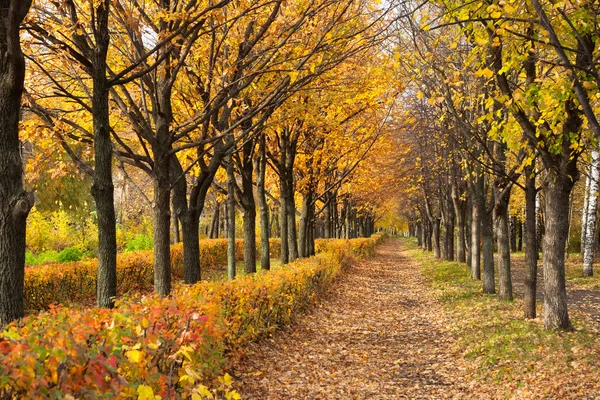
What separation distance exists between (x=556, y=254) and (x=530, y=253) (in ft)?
4.86

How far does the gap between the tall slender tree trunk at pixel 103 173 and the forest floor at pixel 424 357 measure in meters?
2.07

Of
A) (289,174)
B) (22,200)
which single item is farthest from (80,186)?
(22,200)

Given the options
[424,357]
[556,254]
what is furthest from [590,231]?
[424,357]

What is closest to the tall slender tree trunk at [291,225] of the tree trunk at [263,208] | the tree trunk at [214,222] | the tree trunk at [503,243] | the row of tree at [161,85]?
the tree trunk at [263,208]

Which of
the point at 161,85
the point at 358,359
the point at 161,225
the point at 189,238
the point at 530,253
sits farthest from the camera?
the point at 189,238

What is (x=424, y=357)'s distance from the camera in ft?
26.4

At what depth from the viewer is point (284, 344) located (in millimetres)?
8227

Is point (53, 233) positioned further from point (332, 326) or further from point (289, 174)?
point (332, 326)

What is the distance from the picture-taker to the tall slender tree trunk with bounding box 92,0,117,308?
6.14m

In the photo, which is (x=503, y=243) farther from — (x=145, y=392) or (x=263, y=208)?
(x=145, y=392)

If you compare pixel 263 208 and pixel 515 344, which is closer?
pixel 515 344

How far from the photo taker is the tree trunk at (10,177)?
173 inches

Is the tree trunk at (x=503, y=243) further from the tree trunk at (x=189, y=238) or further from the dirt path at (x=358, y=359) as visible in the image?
the tree trunk at (x=189, y=238)

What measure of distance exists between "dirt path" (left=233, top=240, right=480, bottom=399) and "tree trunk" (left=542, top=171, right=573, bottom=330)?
1759 millimetres
